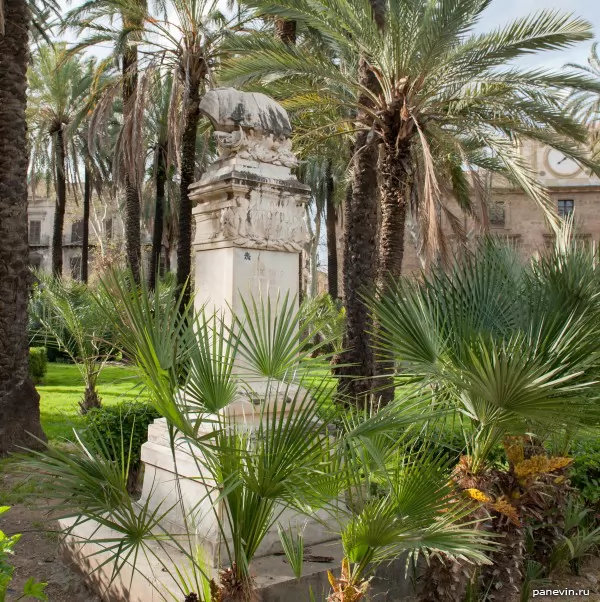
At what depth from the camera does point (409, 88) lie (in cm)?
877

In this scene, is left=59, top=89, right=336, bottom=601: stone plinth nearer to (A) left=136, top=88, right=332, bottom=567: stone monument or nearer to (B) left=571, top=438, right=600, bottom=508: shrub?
(A) left=136, top=88, right=332, bottom=567: stone monument

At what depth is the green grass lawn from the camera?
31.4 feet

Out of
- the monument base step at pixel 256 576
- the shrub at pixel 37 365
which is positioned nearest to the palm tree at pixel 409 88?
the monument base step at pixel 256 576

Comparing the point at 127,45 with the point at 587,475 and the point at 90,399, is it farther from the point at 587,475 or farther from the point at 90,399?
the point at 587,475

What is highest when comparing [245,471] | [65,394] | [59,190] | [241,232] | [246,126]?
[59,190]

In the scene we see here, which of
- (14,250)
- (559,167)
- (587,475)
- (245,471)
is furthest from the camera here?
(559,167)

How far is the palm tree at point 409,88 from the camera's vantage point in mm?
8359

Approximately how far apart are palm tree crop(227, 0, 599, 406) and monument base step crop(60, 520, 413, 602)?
4.60m

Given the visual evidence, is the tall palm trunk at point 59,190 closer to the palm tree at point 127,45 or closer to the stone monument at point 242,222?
the palm tree at point 127,45

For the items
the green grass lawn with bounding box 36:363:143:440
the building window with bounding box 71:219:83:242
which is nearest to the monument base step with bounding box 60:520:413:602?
the green grass lawn with bounding box 36:363:143:440

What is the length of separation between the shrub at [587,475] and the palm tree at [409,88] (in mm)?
3299

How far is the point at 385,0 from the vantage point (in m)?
9.98

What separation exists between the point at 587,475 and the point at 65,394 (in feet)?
35.4

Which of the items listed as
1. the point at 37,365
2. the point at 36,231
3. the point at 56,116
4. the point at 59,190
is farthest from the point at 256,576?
the point at 36,231
